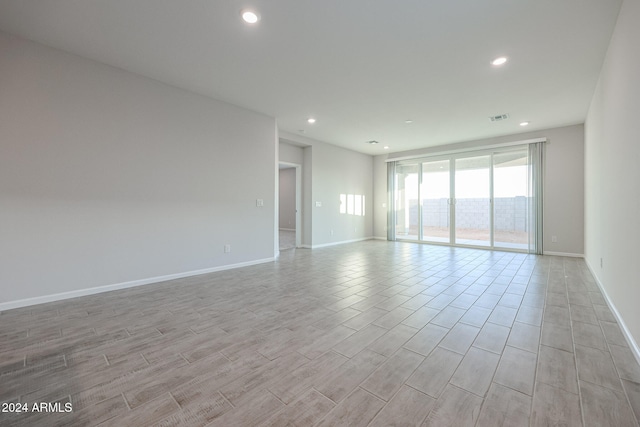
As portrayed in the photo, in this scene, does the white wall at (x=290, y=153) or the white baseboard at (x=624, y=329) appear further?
the white wall at (x=290, y=153)

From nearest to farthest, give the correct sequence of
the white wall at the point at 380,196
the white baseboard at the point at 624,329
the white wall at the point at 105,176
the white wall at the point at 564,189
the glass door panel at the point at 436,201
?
the white baseboard at the point at 624,329, the white wall at the point at 105,176, the white wall at the point at 564,189, the glass door panel at the point at 436,201, the white wall at the point at 380,196

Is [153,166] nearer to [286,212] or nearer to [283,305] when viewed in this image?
[283,305]

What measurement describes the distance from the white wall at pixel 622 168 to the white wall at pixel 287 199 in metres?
9.42

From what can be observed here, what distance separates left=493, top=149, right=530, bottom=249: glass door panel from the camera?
6.21 metres

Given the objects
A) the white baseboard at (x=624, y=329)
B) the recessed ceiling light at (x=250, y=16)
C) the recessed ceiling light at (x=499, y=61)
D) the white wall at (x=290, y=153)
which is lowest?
the white baseboard at (x=624, y=329)

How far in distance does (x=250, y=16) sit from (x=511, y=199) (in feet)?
22.0

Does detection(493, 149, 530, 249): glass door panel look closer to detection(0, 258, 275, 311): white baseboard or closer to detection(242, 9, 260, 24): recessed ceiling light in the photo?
detection(0, 258, 275, 311): white baseboard

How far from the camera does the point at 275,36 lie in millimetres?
2729

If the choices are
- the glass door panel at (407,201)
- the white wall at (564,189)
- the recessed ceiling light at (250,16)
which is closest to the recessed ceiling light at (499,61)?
the recessed ceiling light at (250,16)

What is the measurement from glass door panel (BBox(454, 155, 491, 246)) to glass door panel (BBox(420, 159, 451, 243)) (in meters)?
0.26

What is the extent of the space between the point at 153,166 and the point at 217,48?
182 centimetres

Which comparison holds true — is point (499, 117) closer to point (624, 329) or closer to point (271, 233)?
point (624, 329)

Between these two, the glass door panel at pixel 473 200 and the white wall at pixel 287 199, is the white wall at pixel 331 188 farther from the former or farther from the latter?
the white wall at pixel 287 199

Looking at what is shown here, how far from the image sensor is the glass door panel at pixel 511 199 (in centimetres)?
621
